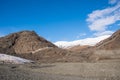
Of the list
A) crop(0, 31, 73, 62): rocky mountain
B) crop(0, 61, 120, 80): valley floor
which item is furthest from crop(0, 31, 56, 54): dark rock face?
crop(0, 61, 120, 80): valley floor

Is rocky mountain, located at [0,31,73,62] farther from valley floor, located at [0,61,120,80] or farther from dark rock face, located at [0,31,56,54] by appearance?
valley floor, located at [0,61,120,80]

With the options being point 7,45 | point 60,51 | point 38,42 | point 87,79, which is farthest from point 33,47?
point 87,79

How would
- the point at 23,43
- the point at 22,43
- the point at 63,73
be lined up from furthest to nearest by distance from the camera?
1. the point at 22,43
2. the point at 23,43
3. the point at 63,73

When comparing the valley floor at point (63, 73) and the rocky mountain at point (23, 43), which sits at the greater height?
the rocky mountain at point (23, 43)

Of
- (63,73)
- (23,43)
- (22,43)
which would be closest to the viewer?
(63,73)

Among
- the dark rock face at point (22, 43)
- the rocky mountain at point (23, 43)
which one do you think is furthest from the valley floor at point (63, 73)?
the dark rock face at point (22, 43)

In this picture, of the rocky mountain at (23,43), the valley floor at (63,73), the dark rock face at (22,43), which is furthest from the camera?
the dark rock face at (22,43)

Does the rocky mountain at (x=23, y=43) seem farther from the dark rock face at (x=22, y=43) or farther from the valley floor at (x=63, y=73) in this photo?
the valley floor at (x=63, y=73)

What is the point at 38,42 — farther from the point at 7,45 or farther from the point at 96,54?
the point at 96,54

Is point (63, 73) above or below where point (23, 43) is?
below

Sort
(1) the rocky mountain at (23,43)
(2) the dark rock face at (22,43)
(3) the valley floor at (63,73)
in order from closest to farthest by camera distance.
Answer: (3) the valley floor at (63,73)
(1) the rocky mountain at (23,43)
(2) the dark rock face at (22,43)

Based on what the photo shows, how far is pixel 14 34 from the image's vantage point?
6706cm

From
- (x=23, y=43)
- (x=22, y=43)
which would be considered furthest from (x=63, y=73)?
(x=22, y=43)

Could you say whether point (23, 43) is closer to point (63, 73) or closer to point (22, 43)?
point (22, 43)
